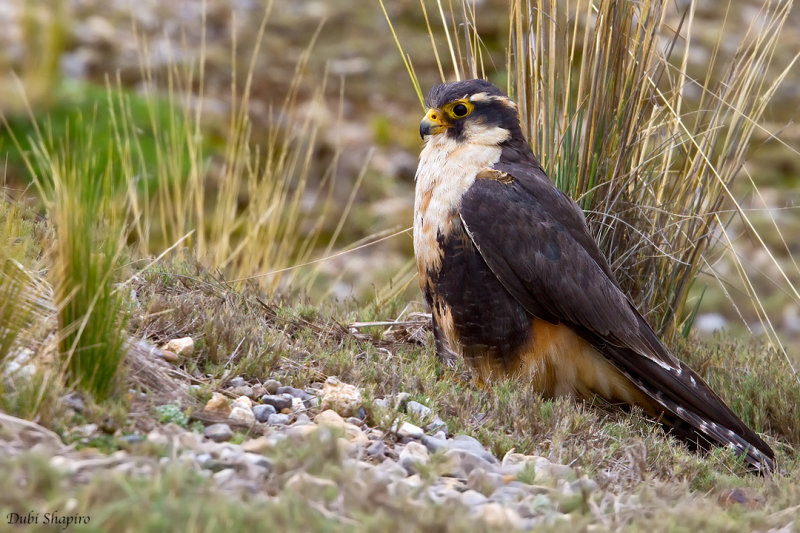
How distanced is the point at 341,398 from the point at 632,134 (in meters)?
1.76

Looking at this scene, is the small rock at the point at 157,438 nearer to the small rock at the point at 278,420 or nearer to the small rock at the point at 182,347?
the small rock at the point at 278,420

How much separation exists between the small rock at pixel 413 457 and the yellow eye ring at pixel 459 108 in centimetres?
149

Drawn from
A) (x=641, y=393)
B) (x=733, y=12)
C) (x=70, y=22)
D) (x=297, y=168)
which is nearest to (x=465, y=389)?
(x=641, y=393)

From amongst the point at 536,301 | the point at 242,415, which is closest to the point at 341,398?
the point at 242,415

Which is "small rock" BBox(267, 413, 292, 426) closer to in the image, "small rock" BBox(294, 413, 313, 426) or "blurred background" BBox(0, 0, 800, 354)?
"small rock" BBox(294, 413, 313, 426)

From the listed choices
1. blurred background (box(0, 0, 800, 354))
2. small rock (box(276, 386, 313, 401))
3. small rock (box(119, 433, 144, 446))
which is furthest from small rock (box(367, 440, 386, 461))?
blurred background (box(0, 0, 800, 354))

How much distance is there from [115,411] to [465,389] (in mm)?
1277

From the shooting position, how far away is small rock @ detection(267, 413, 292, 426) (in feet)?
8.28

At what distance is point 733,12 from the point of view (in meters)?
9.20

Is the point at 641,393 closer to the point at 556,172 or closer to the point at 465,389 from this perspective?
the point at 465,389

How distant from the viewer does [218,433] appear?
91.0 inches

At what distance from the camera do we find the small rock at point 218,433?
2.32 meters

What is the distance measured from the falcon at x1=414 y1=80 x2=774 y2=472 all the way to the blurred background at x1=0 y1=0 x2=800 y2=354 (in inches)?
83.4

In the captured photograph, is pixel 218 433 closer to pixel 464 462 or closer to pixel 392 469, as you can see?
pixel 392 469
